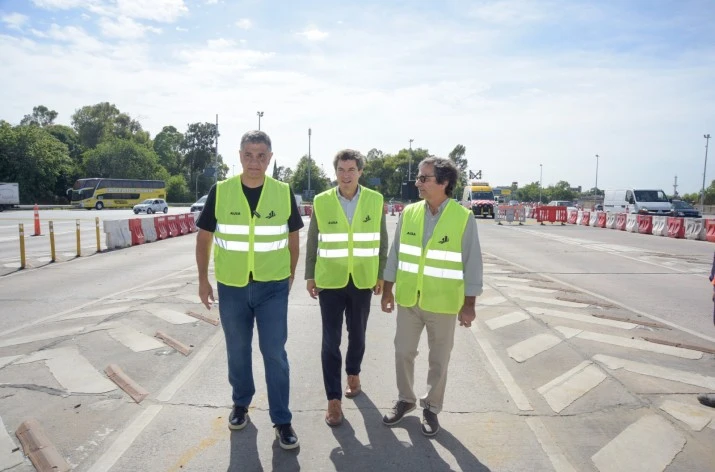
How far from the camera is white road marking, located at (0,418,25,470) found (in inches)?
137

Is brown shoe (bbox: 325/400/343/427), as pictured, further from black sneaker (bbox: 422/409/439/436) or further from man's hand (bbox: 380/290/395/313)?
man's hand (bbox: 380/290/395/313)

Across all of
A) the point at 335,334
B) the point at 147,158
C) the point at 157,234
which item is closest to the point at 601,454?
the point at 335,334

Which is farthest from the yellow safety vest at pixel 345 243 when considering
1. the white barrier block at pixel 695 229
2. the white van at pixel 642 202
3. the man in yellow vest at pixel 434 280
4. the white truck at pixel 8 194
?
the white truck at pixel 8 194

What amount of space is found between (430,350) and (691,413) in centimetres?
220

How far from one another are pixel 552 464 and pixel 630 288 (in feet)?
26.9

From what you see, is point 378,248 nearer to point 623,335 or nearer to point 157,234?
point 623,335

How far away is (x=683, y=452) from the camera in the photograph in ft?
12.2

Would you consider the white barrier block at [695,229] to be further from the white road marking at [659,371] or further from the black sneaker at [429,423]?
the black sneaker at [429,423]

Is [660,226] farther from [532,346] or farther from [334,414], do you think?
[334,414]

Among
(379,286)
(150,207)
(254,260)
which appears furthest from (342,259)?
(150,207)

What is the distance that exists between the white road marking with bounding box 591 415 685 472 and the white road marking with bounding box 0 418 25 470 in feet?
12.2

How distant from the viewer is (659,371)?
5.46 metres

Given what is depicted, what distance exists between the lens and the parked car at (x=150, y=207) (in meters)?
48.4

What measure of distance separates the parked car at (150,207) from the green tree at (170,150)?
2354 inches
